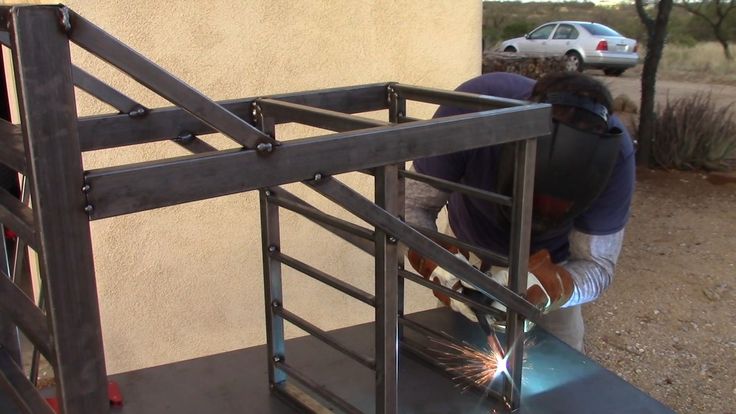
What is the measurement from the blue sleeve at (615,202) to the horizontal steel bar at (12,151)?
4.94 ft

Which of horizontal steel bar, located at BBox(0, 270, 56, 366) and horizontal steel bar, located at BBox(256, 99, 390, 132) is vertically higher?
horizontal steel bar, located at BBox(256, 99, 390, 132)

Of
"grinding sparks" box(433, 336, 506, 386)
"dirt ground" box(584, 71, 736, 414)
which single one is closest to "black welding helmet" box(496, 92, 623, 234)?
"grinding sparks" box(433, 336, 506, 386)

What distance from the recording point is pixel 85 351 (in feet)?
2.82

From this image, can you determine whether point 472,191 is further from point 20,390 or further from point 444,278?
point 20,390

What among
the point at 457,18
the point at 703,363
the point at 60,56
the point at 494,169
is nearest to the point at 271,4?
the point at 457,18

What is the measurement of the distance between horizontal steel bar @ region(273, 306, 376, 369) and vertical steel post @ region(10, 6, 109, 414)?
0.50 metres

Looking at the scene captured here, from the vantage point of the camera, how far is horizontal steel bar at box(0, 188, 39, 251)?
89 centimetres

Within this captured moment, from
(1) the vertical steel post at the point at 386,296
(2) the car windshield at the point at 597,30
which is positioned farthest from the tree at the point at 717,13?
(1) the vertical steel post at the point at 386,296

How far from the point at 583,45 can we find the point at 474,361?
634 inches

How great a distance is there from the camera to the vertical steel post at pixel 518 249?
4.30 feet

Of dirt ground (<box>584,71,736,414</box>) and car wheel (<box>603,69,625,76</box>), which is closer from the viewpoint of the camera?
dirt ground (<box>584,71,736,414</box>)

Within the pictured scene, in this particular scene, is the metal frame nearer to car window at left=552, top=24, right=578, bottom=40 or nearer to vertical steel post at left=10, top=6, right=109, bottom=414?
vertical steel post at left=10, top=6, right=109, bottom=414

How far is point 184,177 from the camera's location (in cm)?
88

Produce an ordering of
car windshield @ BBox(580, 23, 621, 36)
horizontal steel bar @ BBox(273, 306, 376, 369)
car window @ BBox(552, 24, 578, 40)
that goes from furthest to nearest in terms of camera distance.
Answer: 1. car window @ BBox(552, 24, 578, 40)
2. car windshield @ BBox(580, 23, 621, 36)
3. horizontal steel bar @ BBox(273, 306, 376, 369)
